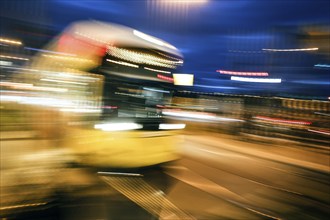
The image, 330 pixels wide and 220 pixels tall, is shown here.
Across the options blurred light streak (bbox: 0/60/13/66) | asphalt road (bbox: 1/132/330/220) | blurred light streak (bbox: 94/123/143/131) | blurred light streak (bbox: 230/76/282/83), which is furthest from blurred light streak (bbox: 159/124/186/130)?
blurred light streak (bbox: 230/76/282/83)

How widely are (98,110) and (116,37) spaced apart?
1.70 m

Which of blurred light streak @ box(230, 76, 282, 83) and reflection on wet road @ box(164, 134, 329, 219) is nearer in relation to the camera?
reflection on wet road @ box(164, 134, 329, 219)

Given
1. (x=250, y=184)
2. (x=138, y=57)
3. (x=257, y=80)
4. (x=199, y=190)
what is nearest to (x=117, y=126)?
(x=138, y=57)

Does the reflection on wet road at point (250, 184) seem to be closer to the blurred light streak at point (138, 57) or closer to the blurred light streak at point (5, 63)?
the blurred light streak at point (138, 57)

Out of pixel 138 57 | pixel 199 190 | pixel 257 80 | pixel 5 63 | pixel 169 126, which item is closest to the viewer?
pixel 199 190

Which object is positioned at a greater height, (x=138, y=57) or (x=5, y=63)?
(x=138, y=57)

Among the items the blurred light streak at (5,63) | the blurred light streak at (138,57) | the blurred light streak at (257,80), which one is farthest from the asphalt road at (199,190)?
the blurred light streak at (257,80)

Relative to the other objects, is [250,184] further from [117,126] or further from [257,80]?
[257,80]

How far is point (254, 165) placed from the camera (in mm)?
10008

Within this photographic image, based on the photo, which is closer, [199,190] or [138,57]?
[199,190]

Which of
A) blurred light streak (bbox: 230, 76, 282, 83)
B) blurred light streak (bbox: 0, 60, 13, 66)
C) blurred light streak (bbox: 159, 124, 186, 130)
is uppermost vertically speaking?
blurred light streak (bbox: 230, 76, 282, 83)

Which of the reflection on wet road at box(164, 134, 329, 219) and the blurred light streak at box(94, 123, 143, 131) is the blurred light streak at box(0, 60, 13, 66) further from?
the reflection on wet road at box(164, 134, 329, 219)

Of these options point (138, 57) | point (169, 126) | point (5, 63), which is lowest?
point (169, 126)

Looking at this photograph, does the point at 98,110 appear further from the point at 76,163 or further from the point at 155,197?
the point at 155,197
